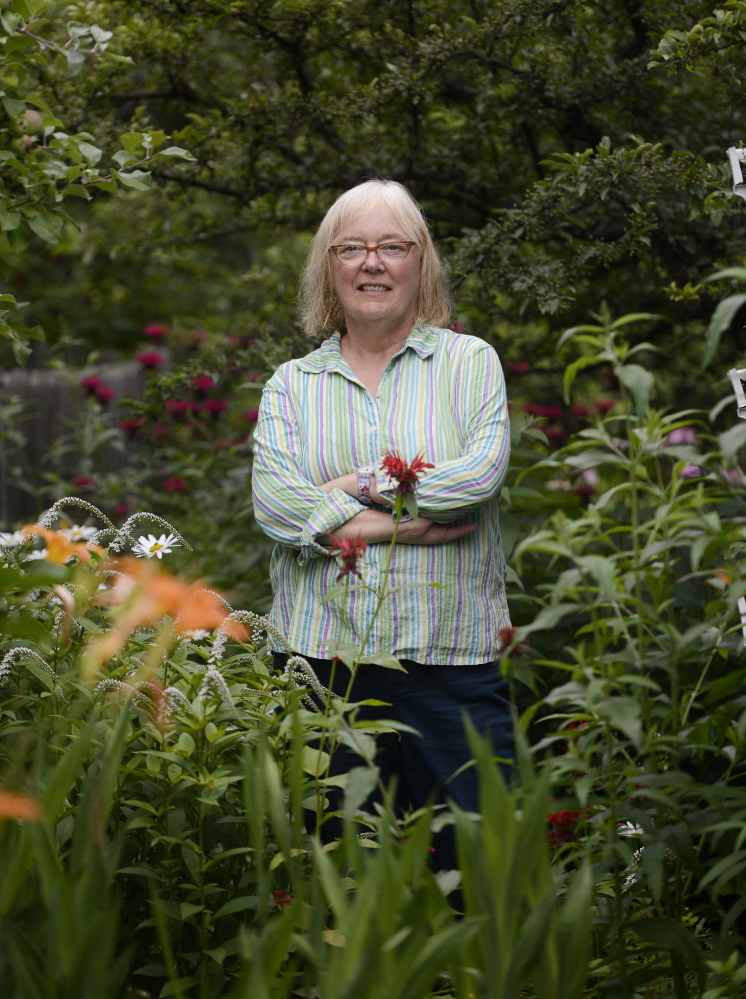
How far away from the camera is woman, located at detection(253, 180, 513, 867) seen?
91.4 inches

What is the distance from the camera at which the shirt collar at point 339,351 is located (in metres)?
2.52

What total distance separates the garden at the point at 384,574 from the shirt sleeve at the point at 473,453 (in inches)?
5.9

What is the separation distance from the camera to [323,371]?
8.39 ft

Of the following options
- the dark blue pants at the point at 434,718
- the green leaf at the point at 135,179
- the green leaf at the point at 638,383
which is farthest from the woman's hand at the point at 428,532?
the green leaf at the point at 135,179

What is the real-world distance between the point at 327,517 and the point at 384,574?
0.57ft

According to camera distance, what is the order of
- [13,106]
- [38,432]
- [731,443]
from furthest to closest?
[38,432], [13,106], [731,443]

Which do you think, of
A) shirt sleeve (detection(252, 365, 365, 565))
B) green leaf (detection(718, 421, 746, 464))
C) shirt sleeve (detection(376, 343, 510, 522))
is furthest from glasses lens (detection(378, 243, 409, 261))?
green leaf (detection(718, 421, 746, 464))

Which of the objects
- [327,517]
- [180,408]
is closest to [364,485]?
[327,517]

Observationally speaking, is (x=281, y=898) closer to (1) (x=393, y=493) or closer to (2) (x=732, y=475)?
(1) (x=393, y=493)

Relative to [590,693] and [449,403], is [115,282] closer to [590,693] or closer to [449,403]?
[449,403]

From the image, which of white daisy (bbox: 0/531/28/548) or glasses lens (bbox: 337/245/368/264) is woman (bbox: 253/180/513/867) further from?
white daisy (bbox: 0/531/28/548)

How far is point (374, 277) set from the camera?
8.16 feet

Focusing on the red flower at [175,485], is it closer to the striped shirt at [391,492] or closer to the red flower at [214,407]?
the red flower at [214,407]

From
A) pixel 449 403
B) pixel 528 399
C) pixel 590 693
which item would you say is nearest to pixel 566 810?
pixel 590 693
